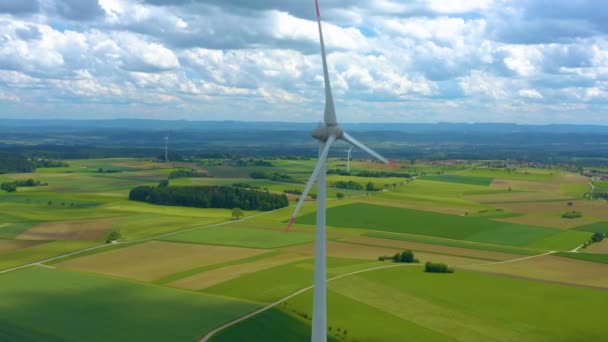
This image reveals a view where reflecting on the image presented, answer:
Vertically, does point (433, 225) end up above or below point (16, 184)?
below

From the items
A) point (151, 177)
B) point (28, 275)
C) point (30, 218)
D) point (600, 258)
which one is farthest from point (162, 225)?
point (151, 177)

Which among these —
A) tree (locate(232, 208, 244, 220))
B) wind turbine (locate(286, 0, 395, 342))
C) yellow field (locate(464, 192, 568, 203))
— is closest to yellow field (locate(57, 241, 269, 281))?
tree (locate(232, 208, 244, 220))

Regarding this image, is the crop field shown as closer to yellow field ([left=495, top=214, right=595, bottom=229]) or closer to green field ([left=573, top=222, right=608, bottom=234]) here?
yellow field ([left=495, top=214, right=595, bottom=229])

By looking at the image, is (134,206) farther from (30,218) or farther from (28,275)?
(28,275)

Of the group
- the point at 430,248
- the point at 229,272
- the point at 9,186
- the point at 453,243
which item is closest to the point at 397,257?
the point at 430,248

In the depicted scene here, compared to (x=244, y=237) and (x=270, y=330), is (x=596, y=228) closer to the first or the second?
(x=244, y=237)
